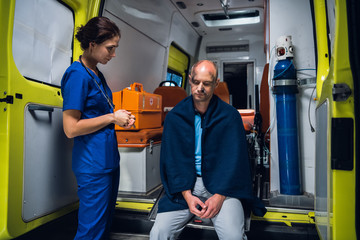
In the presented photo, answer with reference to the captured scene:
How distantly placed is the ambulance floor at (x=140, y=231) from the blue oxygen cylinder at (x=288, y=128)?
2.21 feet

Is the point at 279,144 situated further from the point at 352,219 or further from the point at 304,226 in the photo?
the point at 352,219

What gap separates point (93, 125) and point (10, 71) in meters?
0.64

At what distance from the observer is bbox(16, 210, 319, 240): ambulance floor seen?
2.01 metres

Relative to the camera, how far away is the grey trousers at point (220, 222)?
5.35 feet

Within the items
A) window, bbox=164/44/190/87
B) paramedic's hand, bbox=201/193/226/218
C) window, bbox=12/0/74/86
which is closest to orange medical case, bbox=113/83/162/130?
window, bbox=12/0/74/86

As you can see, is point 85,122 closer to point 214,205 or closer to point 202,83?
point 202,83

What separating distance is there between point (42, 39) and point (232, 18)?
5.70 metres

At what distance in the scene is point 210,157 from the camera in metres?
1.84

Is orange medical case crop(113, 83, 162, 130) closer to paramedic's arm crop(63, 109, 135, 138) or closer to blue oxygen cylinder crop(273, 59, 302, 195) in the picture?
paramedic's arm crop(63, 109, 135, 138)

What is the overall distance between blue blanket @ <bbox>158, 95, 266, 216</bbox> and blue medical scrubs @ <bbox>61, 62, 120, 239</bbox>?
41 centimetres

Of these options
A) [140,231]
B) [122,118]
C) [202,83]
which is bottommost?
[140,231]

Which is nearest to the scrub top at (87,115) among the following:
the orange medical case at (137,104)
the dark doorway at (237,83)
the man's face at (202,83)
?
the man's face at (202,83)

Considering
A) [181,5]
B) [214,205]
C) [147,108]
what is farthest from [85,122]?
[181,5]

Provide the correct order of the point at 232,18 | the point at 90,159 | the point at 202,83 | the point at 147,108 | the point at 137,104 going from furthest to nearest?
the point at 232,18 < the point at 147,108 < the point at 137,104 < the point at 202,83 < the point at 90,159
